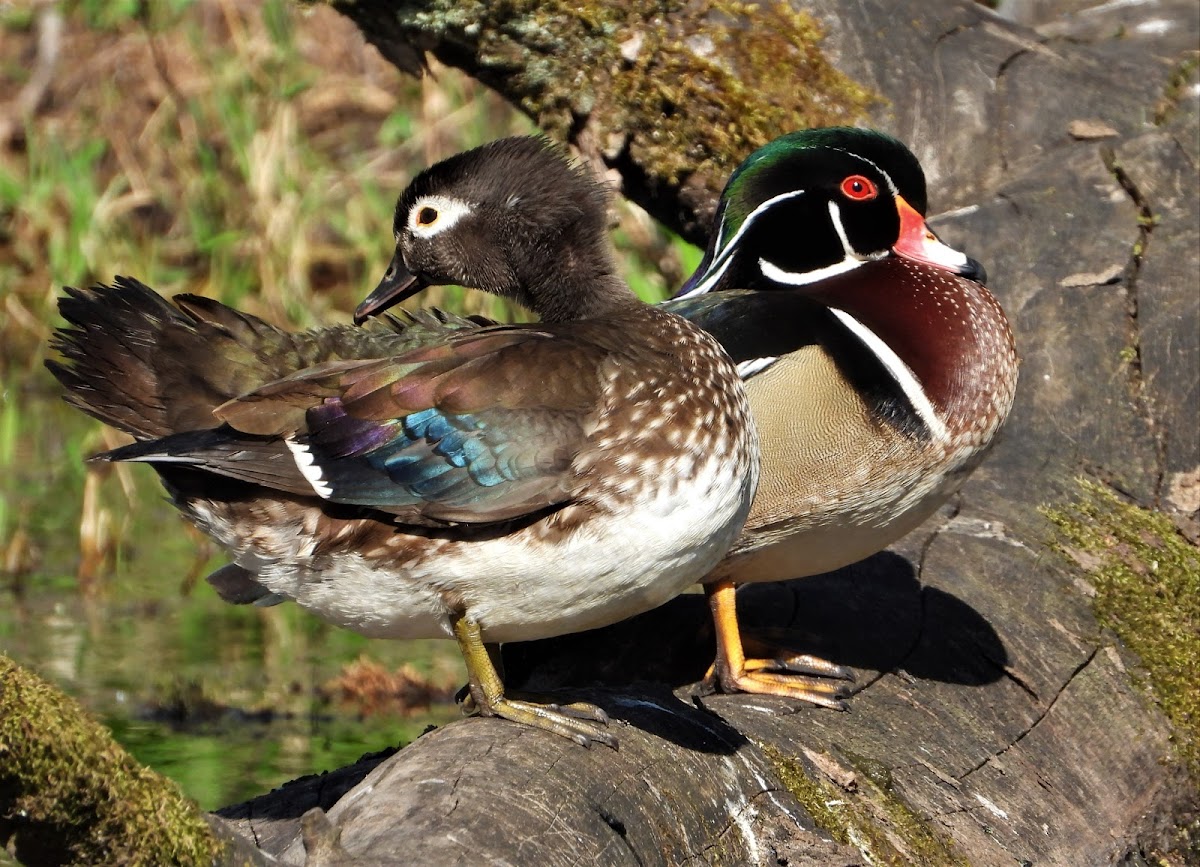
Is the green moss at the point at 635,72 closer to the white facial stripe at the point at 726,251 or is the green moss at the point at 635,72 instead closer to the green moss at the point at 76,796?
the white facial stripe at the point at 726,251

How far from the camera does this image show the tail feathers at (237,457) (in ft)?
7.97

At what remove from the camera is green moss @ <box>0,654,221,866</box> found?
156 cm

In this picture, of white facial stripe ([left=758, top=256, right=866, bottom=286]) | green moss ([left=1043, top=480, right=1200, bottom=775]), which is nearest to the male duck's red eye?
white facial stripe ([left=758, top=256, right=866, bottom=286])

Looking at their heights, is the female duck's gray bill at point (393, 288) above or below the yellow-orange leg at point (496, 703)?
above

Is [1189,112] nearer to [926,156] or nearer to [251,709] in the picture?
[926,156]

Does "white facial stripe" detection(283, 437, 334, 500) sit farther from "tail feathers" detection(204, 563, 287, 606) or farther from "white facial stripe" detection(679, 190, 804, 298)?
"white facial stripe" detection(679, 190, 804, 298)

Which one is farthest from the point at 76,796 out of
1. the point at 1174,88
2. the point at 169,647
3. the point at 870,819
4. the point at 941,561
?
the point at 1174,88

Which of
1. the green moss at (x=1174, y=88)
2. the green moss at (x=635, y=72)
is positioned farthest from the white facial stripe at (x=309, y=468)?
the green moss at (x=1174, y=88)

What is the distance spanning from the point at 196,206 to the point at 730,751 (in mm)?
4704

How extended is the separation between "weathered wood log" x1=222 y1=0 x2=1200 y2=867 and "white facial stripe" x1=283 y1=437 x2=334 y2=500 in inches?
15.6

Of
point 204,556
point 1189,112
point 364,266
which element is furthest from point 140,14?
point 1189,112

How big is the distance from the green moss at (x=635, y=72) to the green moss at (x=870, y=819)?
6.63 feet

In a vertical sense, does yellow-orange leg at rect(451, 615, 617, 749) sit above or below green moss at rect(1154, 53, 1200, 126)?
below

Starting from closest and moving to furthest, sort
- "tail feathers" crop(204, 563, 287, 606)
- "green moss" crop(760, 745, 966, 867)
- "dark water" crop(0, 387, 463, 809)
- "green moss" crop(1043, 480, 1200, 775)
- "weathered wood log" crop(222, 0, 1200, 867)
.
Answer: "weathered wood log" crop(222, 0, 1200, 867), "green moss" crop(760, 745, 966, 867), "tail feathers" crop(204, 563, 287, 606), "green moss" crop(1043, 480, 1200, 775), "dark water" crop(0, 387, 463, 809)
